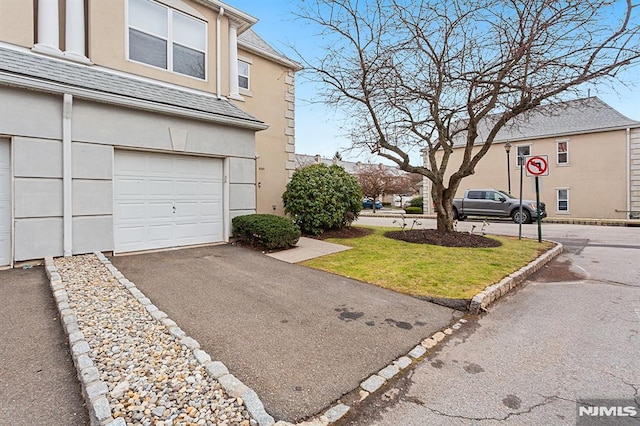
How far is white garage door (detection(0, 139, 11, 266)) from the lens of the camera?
18.9 feet

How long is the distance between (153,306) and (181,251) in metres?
3.75

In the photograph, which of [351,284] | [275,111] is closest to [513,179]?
[275,111]

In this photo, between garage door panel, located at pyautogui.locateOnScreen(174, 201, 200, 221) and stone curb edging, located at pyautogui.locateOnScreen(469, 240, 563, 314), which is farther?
garage door panel, located at pyautogui.locateOnScreen(174, 201, 200, 221)

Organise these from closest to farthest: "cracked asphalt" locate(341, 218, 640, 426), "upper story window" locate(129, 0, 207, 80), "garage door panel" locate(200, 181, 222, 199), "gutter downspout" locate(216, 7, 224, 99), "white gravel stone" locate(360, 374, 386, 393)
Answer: "cracked asphalt" locate(341, 218, 640, 426)
"white gravel stone" locate(360, 374, 386, 393)
"upper story window" locate(129, 0, 207, 80)
"garage door panel" locate(200, 181, 222, 199)
"gutter downspout" locate(216, 7, 224, 99)

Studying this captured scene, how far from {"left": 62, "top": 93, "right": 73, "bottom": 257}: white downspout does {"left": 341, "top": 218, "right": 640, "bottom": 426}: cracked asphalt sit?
647cm

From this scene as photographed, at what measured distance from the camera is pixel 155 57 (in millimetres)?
8086

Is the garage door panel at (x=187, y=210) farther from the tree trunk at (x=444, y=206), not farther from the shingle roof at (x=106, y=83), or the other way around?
the tree trunk at (x=444, y=206)

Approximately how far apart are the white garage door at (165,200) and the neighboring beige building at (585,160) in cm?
1646

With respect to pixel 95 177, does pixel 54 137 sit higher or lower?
higher

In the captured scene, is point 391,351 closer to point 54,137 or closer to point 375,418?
point 375,418

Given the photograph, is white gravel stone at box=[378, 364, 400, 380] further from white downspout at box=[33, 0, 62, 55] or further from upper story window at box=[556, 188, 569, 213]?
upper story window at box=[556, 188, 569, 213]

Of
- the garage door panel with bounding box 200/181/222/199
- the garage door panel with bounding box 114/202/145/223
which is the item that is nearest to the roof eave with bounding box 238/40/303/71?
the garage door panel with bounding box 200/181/222/199

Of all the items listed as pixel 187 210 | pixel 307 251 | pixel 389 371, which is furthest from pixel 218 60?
pixel 389 371

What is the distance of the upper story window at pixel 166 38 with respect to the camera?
7.73 meters
